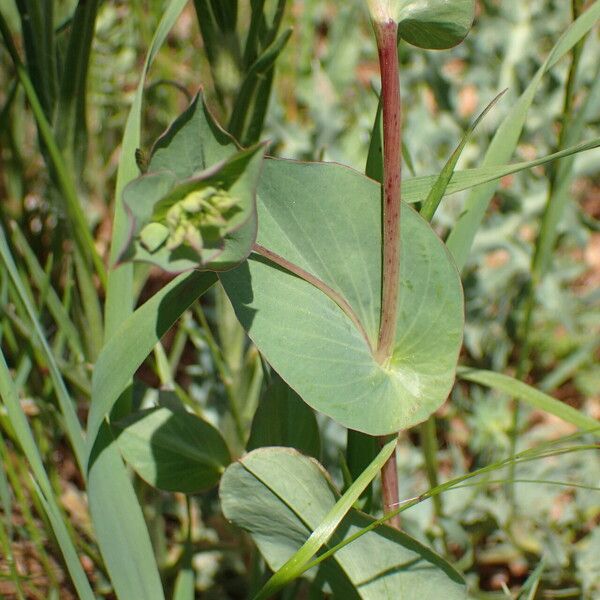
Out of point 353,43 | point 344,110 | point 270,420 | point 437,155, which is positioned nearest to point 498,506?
point 270,420

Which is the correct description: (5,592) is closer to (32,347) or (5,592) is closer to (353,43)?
(32,347)

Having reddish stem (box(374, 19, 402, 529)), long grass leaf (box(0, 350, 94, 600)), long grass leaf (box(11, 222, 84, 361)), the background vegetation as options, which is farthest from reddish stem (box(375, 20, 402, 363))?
long grass leaf (box(11, 222, 84, 361))

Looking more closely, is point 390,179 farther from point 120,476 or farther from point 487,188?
point 120,476

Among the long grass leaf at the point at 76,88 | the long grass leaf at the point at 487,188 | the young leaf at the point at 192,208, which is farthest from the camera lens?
the long grass leaf at the point at 76,88

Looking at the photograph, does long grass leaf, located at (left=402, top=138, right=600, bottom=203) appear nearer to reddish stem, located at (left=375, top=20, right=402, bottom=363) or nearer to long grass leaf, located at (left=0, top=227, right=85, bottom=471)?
reddish stem, located at (left=375, top=20, right=402, bottom=363)

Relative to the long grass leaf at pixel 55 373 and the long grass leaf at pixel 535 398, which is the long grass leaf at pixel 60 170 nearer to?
the long grass leaf at pixel 55 373

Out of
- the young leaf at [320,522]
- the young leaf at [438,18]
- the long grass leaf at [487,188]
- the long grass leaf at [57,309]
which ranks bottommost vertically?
the young leaf at [320,522]

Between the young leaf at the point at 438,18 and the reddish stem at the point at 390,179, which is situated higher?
the young leaf at the point at 438,18

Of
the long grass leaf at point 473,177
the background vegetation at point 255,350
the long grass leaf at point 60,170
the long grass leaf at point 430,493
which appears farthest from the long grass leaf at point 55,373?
the long grass leaf at point 473,177

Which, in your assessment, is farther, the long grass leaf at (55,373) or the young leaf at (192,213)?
the long grass leaf at (55,373)
